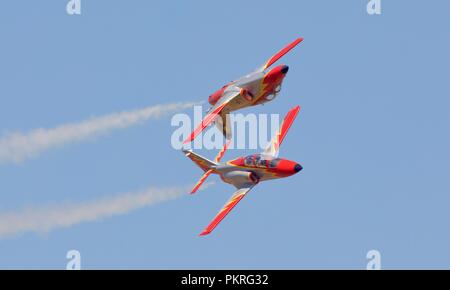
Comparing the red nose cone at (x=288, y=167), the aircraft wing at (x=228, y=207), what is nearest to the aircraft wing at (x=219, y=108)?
the aircraft wing at (x=228, y=207)

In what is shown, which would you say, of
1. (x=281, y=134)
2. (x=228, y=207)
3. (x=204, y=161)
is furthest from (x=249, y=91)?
(x=228, y=207)

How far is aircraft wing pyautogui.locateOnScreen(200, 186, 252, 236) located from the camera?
6444cm

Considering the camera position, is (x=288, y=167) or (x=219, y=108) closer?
(x=288, y=167)

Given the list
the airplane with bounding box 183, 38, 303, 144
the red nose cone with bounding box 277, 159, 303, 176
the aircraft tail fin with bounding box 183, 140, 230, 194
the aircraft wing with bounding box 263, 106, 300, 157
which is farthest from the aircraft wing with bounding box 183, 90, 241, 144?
the red nose cone with bounding box 277, 159, 303, 176

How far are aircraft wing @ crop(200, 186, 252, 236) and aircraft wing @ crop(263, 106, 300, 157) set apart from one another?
3.04m

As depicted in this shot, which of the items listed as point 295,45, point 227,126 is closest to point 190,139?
point 227,126

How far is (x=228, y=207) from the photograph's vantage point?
6625 centimetres

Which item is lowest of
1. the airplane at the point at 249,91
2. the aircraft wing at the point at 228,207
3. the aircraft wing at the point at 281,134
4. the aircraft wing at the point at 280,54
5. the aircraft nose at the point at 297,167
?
the aircraft wing at the point at 228,207

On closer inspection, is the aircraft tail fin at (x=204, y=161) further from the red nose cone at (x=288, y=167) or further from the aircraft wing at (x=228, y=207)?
the red nose cone at (x=288, y=167)

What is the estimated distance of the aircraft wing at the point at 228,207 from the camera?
64.4 m

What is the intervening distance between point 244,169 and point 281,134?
17.0 feet

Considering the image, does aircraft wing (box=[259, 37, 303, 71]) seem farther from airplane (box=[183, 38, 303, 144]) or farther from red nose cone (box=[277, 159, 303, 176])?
red nose cone (box=[277, 159, 303, 176])

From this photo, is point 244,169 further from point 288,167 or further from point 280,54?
point 280,54
